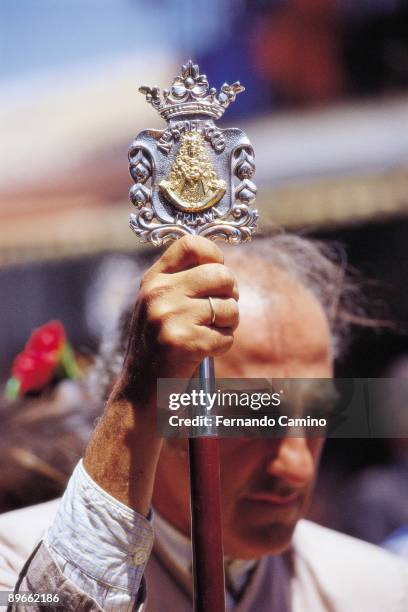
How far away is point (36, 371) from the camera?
1.72 meters

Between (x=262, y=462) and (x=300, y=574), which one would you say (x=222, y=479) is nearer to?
(x=262, y=462)

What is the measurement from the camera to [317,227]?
5.73 feet

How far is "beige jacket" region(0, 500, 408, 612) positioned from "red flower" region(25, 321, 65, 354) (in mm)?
347

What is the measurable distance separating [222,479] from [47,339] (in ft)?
1.73

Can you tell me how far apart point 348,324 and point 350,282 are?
0.09 m

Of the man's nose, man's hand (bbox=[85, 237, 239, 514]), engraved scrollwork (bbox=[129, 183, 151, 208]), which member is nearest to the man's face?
the man's nose

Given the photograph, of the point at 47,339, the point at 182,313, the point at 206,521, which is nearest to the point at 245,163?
the point at 182,313

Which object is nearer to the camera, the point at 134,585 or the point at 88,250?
the point at 134,585

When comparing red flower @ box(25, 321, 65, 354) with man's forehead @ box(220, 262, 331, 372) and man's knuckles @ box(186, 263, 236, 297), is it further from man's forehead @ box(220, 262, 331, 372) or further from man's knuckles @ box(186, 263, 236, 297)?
man's knuckles @ box(186, 263, 236, 297)

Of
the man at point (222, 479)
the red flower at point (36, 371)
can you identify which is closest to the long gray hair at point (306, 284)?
the man at point (222, 479)

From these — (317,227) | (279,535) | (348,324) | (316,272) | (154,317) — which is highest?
(317,227)

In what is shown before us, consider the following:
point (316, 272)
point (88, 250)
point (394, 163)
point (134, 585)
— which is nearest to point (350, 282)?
point (316, 272)

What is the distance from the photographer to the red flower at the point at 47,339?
5.67 feet

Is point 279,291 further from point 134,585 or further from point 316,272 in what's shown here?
point 134,585
